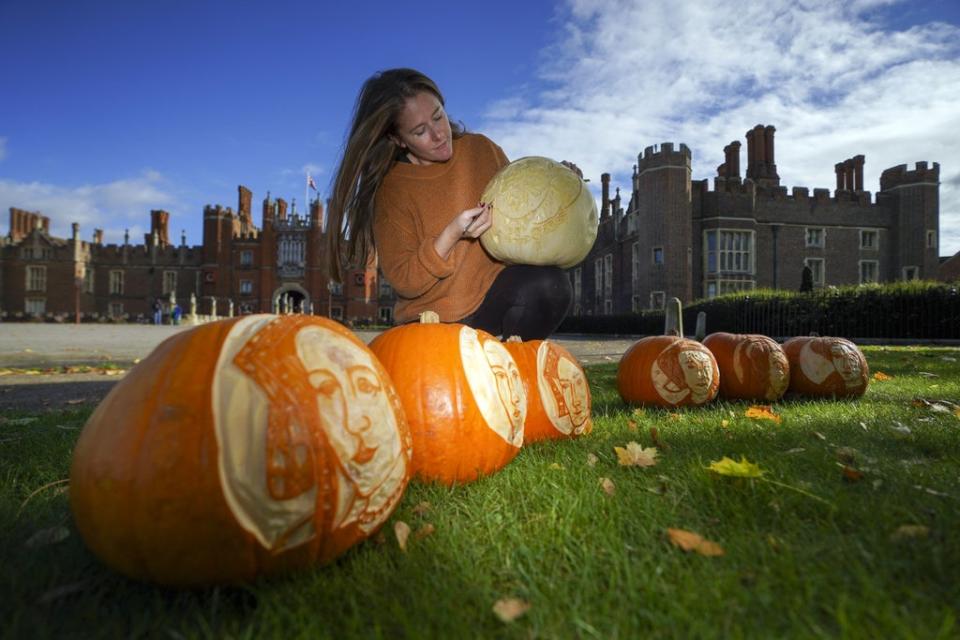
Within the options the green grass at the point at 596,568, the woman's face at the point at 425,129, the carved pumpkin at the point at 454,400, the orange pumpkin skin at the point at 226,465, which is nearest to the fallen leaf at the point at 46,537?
the green grass at the point at 596,568

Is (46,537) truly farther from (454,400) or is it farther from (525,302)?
(525,302)

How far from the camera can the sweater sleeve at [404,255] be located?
8.94 feet

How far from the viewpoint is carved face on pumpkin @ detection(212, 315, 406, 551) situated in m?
1.13

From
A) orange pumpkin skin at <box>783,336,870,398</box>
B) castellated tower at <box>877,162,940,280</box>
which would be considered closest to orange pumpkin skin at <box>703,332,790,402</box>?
orange pumpkin skin at <box>783,336,870,398</box>

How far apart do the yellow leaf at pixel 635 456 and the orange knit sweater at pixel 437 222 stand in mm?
1240

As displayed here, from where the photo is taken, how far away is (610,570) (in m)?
1.16

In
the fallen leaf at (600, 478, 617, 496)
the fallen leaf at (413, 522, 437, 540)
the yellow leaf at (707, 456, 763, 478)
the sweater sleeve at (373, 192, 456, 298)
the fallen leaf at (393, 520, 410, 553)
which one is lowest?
the fallen leaf at (413, 522, 437, 540)

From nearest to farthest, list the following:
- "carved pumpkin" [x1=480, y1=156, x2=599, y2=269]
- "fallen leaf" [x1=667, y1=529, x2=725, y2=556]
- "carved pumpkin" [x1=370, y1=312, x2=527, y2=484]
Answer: "fallen leaf" [x1=667, y1=529, x2=725, y2=556] < "carved pumpkin" [x1=370, y1=312, x2=527, y2=484] < "carved pumpkin" [x1=480, y1=156, x2=599, y2=269]

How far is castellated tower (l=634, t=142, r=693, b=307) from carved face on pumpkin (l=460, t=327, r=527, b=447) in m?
25.6

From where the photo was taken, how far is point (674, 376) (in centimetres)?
336

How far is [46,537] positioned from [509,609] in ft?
4.06

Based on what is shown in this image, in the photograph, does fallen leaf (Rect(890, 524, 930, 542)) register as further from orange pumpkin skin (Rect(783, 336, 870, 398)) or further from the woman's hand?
orange pumpkin skin (Rect(783, 336, 870, 398))

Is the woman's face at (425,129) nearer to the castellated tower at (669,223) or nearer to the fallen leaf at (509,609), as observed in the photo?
the fallen leaf at (509,609)

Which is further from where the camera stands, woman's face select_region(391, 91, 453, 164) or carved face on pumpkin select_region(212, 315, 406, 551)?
woman's face select_region(391, 91, 453, 164)
